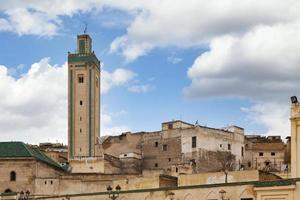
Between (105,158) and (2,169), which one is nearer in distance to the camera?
(2,169)

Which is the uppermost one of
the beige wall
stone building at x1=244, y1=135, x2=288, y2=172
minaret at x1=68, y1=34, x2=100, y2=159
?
minaret at x1=68, y1=34, x2=100, y2=159

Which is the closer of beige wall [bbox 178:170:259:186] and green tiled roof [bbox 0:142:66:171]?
beige wall [bbox 178:170:259:186]

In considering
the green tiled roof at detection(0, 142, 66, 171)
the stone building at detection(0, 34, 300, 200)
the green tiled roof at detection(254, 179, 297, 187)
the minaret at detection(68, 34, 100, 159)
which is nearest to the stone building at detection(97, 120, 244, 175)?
the stone building at detection(0, 34, 300, 200)

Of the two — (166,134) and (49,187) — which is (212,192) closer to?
(49,187)

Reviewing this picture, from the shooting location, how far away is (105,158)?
2074 inches

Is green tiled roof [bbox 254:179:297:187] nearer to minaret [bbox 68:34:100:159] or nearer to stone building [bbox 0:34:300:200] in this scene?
stone building [bbox 0:34:300:200]

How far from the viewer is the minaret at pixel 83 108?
185 feet

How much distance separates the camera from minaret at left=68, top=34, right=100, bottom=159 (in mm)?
56281

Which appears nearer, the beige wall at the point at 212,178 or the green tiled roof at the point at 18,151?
the beige wall at the point at 212,178

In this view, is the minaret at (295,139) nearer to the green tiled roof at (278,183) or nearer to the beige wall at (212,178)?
the green tiled roof at (278,183)

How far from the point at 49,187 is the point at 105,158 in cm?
683

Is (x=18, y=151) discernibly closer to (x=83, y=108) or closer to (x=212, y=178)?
(x=83, y=108)

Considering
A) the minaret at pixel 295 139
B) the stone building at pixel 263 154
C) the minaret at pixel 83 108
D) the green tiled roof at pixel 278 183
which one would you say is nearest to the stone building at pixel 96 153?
the minaret at pixel 83 108

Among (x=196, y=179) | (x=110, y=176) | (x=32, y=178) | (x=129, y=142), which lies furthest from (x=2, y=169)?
(x=196, y=179)
